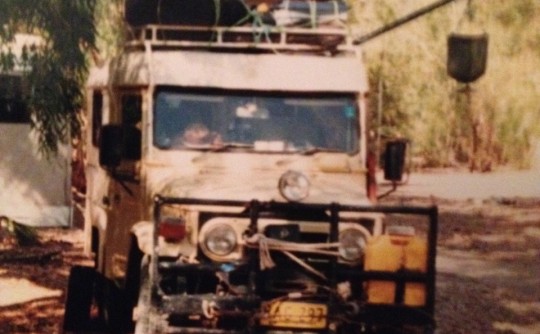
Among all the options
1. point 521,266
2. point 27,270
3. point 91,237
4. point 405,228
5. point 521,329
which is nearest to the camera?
point 405,228

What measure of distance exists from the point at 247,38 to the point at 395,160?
156 centimetres

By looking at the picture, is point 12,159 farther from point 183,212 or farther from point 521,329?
point 183,212

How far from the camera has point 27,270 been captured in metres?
15.4

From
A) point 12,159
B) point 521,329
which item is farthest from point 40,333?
point 12,159

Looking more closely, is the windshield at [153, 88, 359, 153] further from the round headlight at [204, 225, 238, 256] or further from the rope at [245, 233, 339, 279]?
the rope at [245, 233, 339, 279]

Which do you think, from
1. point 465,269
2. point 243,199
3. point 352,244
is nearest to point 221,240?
point 243,199

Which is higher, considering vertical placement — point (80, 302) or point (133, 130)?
point (133, 130)

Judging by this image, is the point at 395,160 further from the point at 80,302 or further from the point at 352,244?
the point at 80,302


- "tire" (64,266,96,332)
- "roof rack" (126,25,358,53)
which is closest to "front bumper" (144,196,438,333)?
"roof rack" (126,25,358,53)

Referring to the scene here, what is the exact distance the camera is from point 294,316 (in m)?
7.80

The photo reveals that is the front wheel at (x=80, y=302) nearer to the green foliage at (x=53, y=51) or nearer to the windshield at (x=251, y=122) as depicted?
the windshield at (x=251, y=122)

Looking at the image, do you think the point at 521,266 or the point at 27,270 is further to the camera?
the point at 521,266

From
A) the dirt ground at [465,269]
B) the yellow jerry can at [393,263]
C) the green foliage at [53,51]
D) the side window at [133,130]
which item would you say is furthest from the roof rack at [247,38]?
the dirt ground at [465,269]

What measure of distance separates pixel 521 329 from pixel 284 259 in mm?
5436
